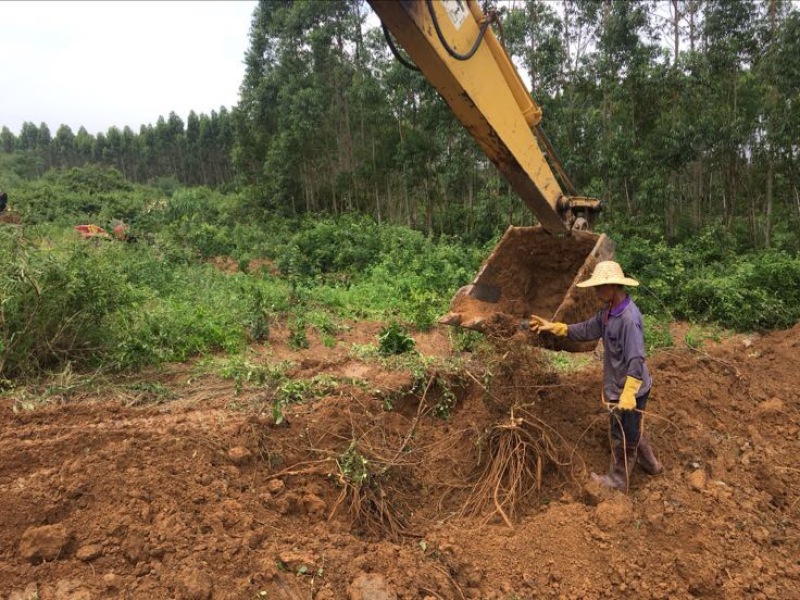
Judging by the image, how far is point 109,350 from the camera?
6.19 meters

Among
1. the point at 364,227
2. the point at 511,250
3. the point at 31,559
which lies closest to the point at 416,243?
the point at 364,227

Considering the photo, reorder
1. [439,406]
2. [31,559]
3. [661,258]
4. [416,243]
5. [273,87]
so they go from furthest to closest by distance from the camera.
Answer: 1. [273,87]
2. [416,243]
3. [661,258]
4. [439,406]
5. [31,559]

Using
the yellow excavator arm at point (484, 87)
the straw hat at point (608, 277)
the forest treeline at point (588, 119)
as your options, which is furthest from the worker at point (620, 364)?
the forest treeline at point (588, 119)

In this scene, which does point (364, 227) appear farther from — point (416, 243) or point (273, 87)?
point (273, 87)

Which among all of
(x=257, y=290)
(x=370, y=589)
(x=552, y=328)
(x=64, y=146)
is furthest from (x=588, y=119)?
(x=64, y=146)

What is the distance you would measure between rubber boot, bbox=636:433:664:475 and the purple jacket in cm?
40


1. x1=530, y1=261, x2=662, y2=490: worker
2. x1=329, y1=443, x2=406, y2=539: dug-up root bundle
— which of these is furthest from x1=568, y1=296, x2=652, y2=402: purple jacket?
x1=329, y1=443, x2=406, y2=539: dug-up root bundle

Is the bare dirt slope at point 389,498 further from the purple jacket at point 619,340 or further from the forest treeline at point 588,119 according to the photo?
the forest treeline at point 588,119

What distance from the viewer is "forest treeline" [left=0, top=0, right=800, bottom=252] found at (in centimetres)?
1538

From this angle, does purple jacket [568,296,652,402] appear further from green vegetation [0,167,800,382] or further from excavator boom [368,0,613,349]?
green vegetation [0,167,800,382]

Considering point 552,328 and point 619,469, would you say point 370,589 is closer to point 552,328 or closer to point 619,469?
point 619,469

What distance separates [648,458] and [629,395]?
2.64ft

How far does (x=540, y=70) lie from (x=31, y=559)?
1703 cm

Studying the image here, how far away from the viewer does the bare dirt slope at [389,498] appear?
3033mm
